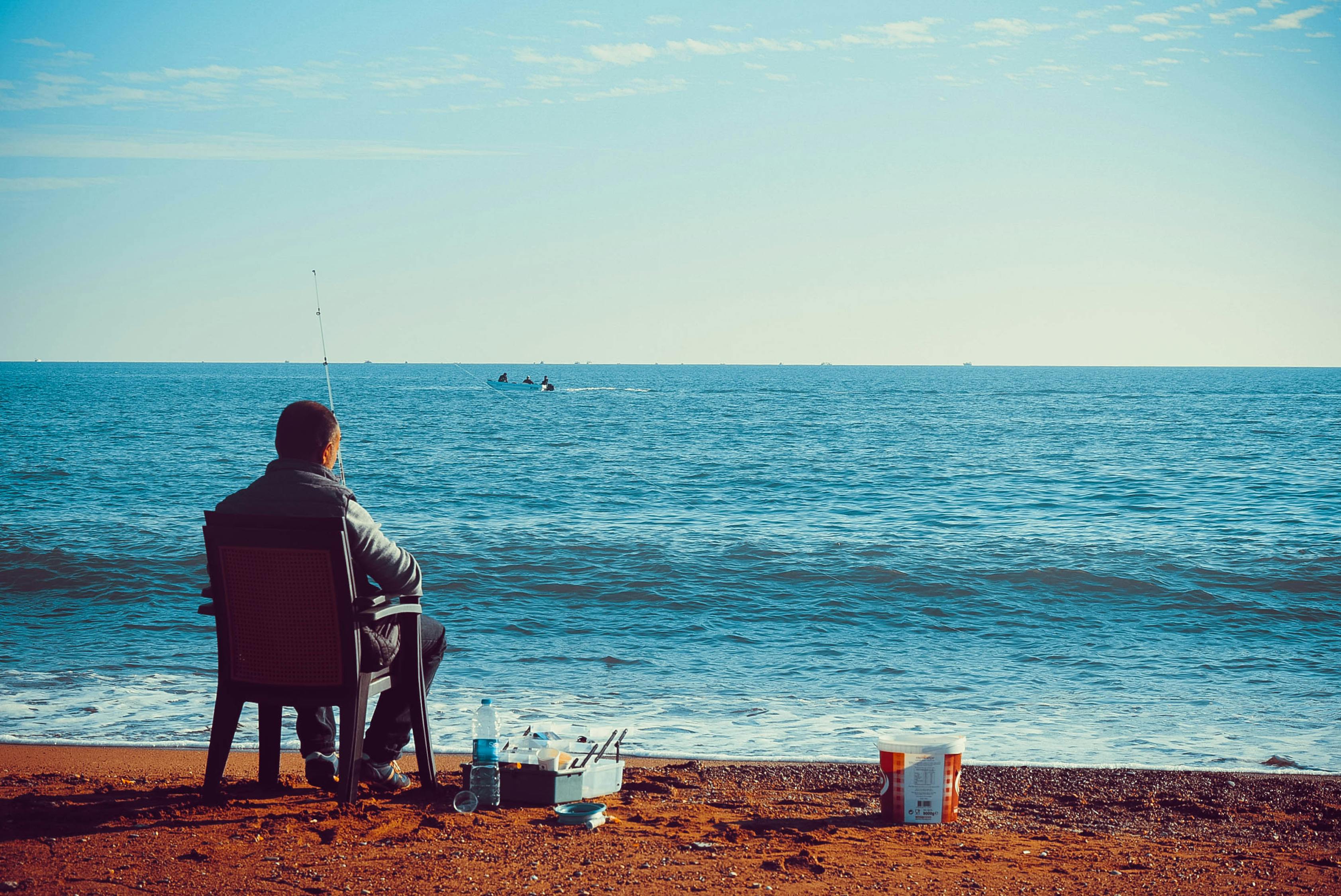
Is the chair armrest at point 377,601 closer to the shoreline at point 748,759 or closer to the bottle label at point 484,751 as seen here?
the bottle label at point 484,751

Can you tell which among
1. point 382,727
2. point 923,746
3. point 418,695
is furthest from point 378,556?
point 923,746

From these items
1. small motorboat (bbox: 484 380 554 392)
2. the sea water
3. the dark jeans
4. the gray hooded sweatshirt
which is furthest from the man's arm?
small motorboat (bbox: 484 380 554 392)

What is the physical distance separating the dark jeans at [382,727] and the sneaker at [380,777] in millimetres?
34

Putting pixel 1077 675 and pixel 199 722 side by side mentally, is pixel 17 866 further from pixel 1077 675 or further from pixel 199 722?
pixel 1077 675

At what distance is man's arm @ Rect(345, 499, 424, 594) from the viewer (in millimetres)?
3869

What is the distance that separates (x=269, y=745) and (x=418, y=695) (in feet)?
2.08

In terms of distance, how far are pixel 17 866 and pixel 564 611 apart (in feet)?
22.5

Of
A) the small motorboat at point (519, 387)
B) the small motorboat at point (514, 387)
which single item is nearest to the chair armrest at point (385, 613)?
the small motorboat at point (519, 387)

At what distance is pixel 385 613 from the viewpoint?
3.91 metres

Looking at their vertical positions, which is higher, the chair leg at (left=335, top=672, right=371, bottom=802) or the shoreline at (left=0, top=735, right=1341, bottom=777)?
the chair leg at (left=335, top=672, right=371, bottom=802)

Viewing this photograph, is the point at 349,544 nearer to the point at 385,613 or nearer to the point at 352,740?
the point at 385,613

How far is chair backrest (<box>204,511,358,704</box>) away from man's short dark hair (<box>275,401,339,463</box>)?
0.93ft

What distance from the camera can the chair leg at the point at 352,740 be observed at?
390 centimetres

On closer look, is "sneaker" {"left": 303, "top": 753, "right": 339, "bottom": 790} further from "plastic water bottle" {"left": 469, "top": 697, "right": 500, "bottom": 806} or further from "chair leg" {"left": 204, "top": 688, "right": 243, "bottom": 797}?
"plastic water bottle" {"left": 469, "top": 697, "right": 500, "bottom": 806}
